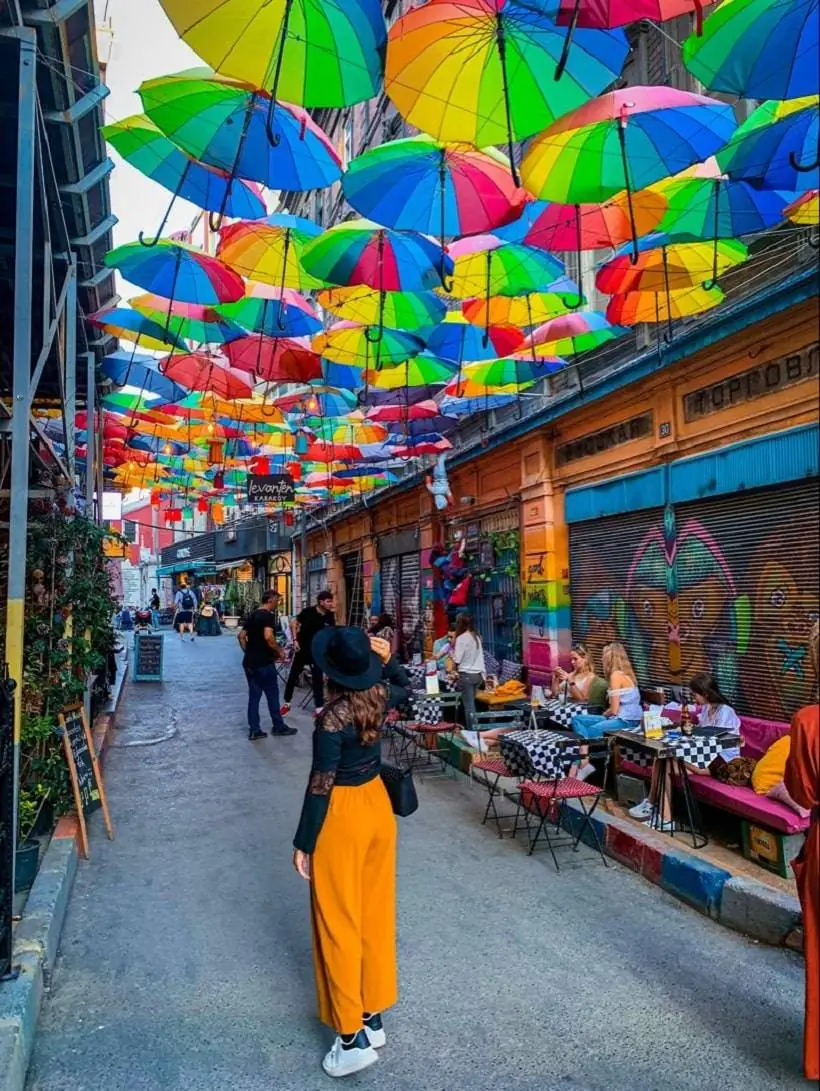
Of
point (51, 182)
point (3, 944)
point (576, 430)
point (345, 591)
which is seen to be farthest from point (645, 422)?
point (345, 591)

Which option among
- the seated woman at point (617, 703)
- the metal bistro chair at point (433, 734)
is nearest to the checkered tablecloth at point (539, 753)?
the seated woman at point (617, 703)

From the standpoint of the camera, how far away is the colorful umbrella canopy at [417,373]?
1104 cm

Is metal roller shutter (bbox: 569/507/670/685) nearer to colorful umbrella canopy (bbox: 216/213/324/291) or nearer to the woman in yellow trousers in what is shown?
the woman in yellow trousers

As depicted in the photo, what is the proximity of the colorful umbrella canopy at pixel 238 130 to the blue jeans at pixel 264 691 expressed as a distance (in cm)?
728

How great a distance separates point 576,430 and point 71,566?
5.50 m

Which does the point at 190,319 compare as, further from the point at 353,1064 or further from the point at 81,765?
the point at 353,1064

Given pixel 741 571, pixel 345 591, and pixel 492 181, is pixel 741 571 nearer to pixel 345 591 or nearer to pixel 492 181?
pixel 492 181

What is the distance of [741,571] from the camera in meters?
2.90

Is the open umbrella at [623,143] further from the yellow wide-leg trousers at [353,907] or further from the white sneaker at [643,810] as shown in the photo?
the white sneaker at [643,810]

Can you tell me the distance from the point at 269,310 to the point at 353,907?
23.0 ft

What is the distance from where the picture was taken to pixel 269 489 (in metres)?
17.6

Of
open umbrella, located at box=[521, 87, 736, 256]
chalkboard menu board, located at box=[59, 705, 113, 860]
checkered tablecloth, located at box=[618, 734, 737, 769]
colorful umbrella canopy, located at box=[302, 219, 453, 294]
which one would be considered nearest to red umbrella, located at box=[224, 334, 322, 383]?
colorful umbrella canopy, located at box=[302, 219, 453, 294]

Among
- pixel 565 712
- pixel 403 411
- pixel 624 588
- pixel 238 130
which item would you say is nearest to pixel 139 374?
pixel 403 411

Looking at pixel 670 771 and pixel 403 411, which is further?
pixel 403 411
